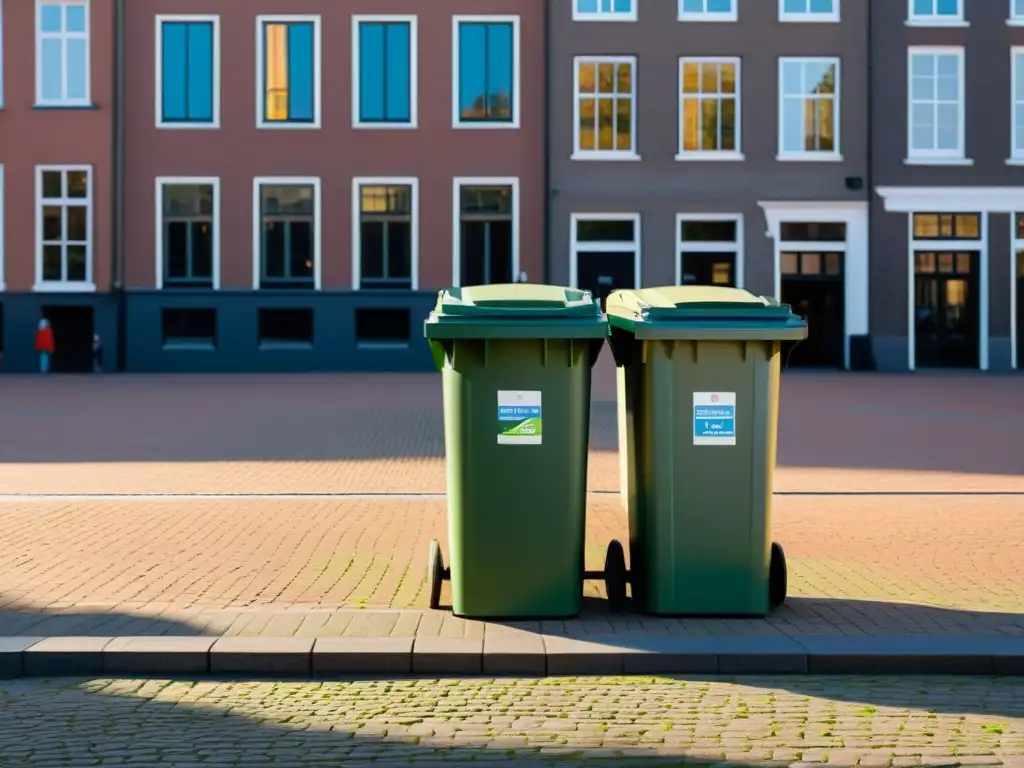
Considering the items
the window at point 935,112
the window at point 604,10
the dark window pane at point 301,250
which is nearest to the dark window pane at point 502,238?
the dark window pane at point 301,250

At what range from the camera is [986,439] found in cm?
1934

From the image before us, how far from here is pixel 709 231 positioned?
37094 mm

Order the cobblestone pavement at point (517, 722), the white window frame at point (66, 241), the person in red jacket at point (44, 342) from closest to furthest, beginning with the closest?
the cobblestone pavement at point (517, 722) < the person in red jacket at point (44, 342) < the white window frame at point (66, 241)

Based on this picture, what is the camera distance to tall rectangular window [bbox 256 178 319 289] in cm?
3712

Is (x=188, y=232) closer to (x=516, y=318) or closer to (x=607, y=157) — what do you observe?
(x=607, y=157)

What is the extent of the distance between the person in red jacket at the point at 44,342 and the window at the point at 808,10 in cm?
1873

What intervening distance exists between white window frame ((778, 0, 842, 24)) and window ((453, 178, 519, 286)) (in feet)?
24.5

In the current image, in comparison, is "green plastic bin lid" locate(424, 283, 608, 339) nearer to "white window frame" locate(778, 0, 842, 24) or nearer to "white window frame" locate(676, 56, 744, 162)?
"white window frame" locate(676, 56, 744, 162)

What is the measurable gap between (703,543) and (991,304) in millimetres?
30921

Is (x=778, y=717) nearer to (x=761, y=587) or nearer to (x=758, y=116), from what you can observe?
(x=761, y=587)

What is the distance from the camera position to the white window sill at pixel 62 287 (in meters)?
36.7

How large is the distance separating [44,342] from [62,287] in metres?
1.52

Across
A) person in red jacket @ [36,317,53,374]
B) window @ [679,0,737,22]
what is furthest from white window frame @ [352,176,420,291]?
window @ [679,0,737,22]

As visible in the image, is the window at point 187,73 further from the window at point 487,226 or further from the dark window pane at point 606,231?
the dark window pane at point 606,231
